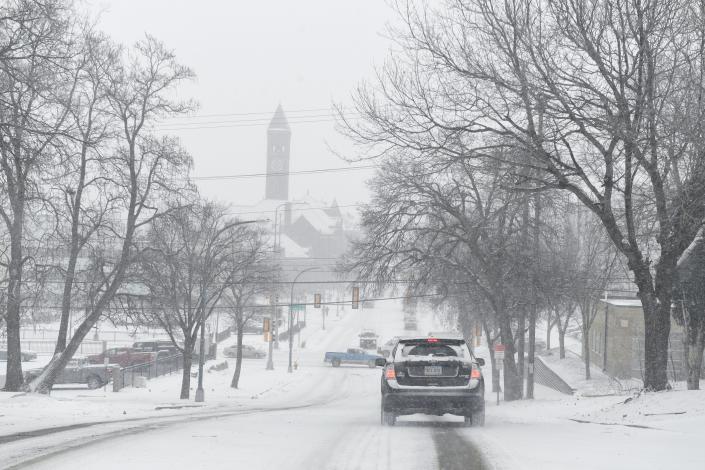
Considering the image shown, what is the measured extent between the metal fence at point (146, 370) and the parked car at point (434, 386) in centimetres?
3060

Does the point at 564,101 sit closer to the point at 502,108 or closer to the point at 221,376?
the point at 502,108

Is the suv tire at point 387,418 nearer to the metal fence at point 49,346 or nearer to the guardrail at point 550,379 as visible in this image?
the guardrail at point 550,379

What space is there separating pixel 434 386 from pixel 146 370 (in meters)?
38.8

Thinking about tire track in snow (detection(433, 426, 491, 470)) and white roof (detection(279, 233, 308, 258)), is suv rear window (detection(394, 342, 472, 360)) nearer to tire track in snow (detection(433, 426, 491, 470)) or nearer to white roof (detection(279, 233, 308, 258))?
tire track in snow (detection(433, 426, 491, 470))

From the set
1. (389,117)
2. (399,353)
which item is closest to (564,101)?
(389,117)

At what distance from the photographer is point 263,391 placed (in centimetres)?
4928

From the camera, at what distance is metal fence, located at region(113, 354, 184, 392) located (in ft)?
139

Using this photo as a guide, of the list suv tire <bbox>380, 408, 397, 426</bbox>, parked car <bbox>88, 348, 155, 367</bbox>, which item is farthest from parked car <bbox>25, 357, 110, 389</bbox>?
suv tire <bbox>380, 408, 397, 426</bbox>

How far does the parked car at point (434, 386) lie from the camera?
1419 centimetres

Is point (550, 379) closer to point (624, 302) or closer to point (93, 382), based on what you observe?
point (624, 302)

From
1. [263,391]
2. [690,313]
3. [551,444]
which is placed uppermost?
[690,313]

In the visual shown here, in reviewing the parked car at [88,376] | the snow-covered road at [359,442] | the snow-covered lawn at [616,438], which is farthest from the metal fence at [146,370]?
the snow-covered lawn at [616,438]

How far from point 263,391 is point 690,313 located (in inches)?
1190

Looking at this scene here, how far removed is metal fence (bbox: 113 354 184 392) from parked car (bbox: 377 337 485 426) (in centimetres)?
3060
